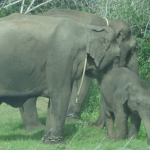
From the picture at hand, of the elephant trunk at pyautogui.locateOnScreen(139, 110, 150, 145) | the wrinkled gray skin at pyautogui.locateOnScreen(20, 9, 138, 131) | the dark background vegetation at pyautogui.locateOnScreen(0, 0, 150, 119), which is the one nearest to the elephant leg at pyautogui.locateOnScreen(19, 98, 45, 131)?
the wrinkled gray skin at pyautogui.locateOnScreen(20, 9, 138, 131)

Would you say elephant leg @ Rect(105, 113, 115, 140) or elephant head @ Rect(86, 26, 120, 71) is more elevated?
elephant head @ Rect(86, 26, 120, 71)

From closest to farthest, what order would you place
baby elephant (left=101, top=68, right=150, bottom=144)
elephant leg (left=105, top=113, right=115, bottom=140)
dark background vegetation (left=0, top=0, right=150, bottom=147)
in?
baby elephant (left=101, top=68, right=150, bottom=144), elephant leg (left=105, top=113, right=115, bottom=140), dark background vegetation (left=0, top=0, right=150, bottom=147)

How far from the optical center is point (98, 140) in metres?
10.8

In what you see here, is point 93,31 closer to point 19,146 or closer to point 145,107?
point 145,107

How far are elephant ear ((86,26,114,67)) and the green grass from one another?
4.31 ft

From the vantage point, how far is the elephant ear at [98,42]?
33.8 feet

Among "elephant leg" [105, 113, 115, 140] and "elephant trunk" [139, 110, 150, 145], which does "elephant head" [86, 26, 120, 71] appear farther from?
"elephant trunk" [139, 110, 150, 145]

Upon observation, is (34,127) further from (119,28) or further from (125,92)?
(119,28)

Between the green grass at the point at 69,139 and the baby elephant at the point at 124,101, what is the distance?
26 centimetres

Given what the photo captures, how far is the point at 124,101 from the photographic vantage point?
1041 cm

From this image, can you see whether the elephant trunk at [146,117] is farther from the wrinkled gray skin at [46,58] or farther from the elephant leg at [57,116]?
the elephant leg at [57,116]

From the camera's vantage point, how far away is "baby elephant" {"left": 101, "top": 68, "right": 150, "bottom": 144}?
33.4 feet

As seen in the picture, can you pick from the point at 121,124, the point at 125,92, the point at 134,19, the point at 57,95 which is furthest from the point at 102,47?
the point at 134,19

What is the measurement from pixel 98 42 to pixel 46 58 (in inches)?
37.0
